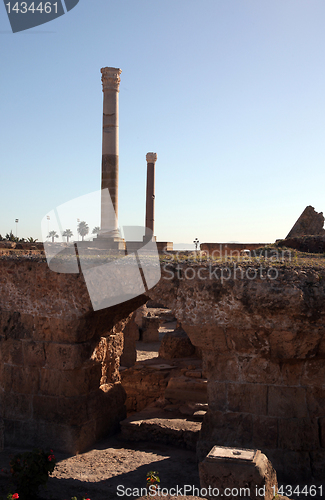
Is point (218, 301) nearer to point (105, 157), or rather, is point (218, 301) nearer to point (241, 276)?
point (241, 276)

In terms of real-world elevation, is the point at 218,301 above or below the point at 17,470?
above

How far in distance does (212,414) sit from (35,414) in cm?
257

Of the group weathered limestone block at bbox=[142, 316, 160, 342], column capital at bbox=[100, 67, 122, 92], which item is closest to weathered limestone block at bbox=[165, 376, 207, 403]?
weathered limestone block at bbox=[142, 316, 160, 342]

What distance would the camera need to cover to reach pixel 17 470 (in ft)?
16.3

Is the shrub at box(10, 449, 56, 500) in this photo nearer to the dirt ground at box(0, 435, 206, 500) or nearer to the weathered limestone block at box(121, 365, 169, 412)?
the dirt ground at box(0, 435, 206, 500)

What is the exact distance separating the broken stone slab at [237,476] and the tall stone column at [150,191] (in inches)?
667

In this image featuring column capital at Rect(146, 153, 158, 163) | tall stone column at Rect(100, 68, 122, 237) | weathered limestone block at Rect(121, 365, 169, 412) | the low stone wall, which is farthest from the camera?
column capital at Rect(146, 153, 158, 163)

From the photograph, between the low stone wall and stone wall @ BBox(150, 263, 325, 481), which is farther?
the low stone wall

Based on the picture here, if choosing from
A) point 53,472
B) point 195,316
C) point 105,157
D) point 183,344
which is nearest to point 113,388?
point 53,472

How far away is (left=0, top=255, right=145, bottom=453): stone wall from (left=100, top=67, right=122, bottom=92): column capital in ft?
26.8

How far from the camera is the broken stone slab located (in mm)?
4012

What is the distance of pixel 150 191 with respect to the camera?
20984 mm

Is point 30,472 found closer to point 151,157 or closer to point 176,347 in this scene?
point 176,347

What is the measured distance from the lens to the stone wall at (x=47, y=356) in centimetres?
631
